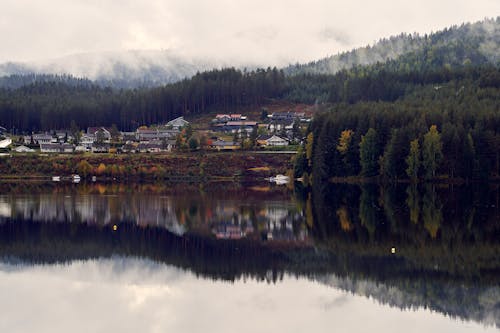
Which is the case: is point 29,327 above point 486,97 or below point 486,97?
below

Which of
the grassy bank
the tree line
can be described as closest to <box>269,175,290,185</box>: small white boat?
the tree line

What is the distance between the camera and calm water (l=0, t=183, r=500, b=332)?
28.0m

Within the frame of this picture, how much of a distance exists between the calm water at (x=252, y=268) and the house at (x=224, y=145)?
77.3m

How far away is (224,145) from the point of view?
479ft

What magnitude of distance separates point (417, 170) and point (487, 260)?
6098 cm

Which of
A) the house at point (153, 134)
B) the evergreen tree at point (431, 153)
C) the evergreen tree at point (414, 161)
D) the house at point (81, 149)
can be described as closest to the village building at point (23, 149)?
the house at point (81, 149)

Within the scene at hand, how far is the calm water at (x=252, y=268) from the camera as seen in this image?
92.0 ft

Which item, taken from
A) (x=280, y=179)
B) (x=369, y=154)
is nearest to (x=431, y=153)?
(x=369, y=154)

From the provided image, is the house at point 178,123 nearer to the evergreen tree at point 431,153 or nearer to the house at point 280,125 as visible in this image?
the house at point 280,125

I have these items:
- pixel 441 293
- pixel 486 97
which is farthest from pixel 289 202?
pixel 486 97

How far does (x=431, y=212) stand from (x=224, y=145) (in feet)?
295

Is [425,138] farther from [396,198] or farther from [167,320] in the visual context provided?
[167,320]

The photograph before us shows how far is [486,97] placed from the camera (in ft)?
433

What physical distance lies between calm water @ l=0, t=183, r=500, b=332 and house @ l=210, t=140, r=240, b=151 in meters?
77.3
